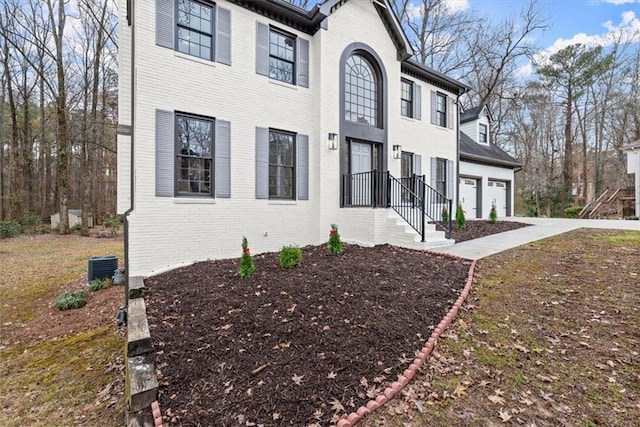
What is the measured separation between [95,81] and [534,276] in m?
20.0

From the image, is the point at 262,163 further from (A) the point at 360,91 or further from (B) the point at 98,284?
(B) the point at 98,284

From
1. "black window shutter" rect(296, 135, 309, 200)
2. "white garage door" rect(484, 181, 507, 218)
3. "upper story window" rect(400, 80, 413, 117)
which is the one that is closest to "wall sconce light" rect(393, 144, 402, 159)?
"upper story window" rect(400, 80, 413, 117)

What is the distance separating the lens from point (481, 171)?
1500 cm

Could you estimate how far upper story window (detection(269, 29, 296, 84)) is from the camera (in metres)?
8.12

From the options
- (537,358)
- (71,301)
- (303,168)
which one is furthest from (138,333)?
(303,168)

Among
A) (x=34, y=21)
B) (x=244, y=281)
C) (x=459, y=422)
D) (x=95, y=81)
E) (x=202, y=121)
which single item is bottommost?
(x=459, y=422)

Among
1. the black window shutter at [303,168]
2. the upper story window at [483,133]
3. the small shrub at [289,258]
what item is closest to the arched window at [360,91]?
the black window shutter at [303,168]

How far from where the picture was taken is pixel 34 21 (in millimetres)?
14797

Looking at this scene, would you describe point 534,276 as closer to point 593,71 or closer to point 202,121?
point 202,121

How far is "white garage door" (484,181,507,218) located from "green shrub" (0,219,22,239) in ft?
76.5

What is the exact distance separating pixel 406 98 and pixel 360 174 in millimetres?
4573

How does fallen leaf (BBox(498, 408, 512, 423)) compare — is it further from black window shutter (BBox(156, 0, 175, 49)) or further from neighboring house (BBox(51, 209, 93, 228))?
neighboring house (BBox(51, 209, 93, 228))

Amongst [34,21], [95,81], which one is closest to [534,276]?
[95,81]

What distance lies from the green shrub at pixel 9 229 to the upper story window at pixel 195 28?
14.9 m
